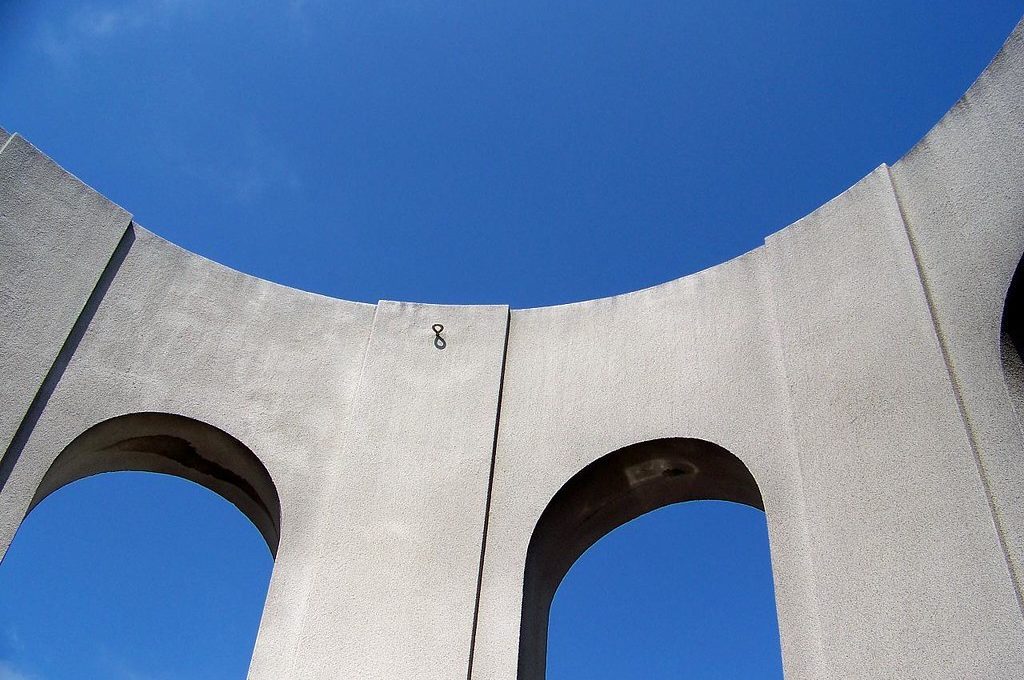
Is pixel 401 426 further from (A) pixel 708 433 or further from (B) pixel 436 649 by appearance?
(A) pixel 708 433

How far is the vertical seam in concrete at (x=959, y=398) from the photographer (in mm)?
4410

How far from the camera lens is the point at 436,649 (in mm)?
5723

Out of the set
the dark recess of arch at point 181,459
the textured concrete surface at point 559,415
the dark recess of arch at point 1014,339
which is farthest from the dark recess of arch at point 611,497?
the dark recess of arch at point 181,459

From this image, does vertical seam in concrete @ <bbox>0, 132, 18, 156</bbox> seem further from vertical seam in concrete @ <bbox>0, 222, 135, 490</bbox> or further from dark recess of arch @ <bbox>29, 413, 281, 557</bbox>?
dark recess of arch @ <bbox>29, 413, 281, 557</bbox>

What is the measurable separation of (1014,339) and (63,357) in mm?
6285

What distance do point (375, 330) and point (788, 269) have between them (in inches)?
133

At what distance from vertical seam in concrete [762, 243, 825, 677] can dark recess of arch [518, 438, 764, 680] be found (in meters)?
0.47

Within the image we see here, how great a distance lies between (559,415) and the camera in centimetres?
673

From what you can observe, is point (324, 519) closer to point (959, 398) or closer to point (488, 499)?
point (488, 499)

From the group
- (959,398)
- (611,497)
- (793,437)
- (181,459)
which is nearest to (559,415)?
(611,497)

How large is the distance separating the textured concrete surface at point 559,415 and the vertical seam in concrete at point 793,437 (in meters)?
0.02

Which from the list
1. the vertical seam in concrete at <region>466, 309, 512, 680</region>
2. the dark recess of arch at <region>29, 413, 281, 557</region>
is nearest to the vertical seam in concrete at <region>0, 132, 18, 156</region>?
the dark recess of arch at <region>29, 413, 281, 557</region>

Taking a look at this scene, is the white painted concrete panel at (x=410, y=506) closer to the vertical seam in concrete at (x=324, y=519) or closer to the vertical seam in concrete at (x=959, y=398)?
the vertical seam in concrete at (x=324, y=519)

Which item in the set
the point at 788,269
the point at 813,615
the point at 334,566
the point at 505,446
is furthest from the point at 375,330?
the point at 813,615
